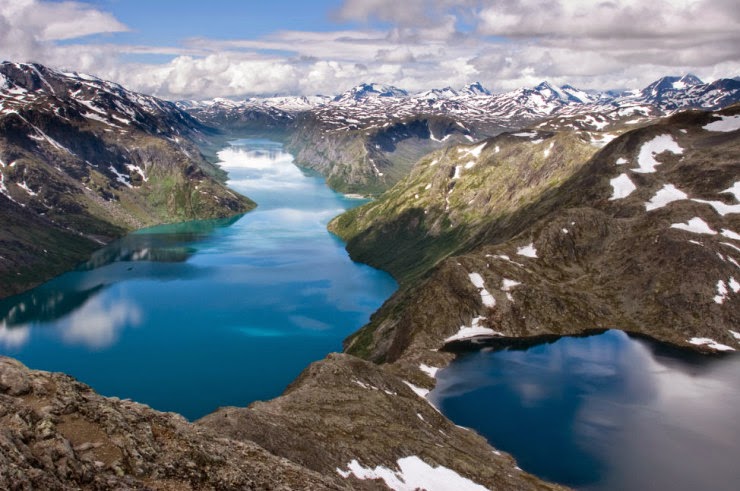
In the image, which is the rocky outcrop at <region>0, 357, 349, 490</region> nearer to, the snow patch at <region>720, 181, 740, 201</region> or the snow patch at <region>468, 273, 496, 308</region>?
the snow patch at <region>468, 273, 496, 308</region>

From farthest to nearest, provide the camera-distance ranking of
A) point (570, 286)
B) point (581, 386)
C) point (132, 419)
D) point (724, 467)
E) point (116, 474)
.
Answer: point (570, 286) < point (581, 386) < point (724, 467) < point (132, 419) < point (116, 474)

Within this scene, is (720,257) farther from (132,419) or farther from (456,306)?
(132,419)

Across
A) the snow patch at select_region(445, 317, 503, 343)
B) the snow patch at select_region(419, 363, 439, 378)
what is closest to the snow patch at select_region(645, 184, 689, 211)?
the snow patch at select_region(445, 317, 503, 343)

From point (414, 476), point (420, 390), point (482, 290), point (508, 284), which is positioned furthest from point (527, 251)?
point (414, 476)

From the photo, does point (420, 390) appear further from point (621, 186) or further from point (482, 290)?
point (621, 186)

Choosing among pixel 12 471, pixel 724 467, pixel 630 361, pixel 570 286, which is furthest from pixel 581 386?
pixel 12 471

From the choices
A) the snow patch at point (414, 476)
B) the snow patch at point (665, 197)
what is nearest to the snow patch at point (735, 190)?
the snow patch at point (665, 197)
